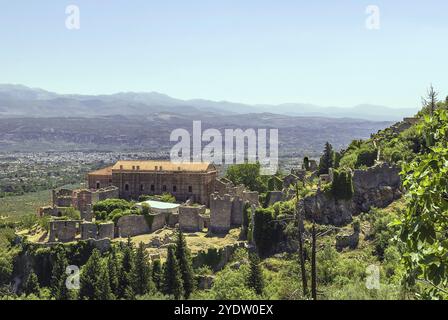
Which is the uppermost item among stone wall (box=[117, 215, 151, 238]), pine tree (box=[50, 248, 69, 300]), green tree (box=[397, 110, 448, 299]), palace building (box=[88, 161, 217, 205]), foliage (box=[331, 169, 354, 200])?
green tree (box=[397, 110, 448, 299])

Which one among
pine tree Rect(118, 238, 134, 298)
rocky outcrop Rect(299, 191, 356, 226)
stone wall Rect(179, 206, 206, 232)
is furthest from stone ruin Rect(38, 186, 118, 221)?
rocky outcrop Rect(299, 191, 356, 226)

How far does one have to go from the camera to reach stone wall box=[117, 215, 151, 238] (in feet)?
152

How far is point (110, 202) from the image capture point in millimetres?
51594

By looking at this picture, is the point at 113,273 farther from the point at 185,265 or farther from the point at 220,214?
the point at 220,214

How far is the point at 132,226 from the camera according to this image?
46750 mm

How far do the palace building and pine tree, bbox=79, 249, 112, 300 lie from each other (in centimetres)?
2043

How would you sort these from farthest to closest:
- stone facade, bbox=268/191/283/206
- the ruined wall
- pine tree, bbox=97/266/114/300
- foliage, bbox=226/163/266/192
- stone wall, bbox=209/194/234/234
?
foliage, bbox=226/163/266/192
the ruined wall
stone wall, bbox=209/194/234/234
stone facade, bbox=268/191/283/206
pine tree, bbox=97/266/114/300

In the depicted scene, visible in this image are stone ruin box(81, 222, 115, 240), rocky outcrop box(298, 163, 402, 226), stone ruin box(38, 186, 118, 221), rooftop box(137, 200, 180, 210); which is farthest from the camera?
stone ruin box(38, 186, 118, 221)

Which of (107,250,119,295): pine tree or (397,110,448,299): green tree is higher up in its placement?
(397,110,448,299): green tree

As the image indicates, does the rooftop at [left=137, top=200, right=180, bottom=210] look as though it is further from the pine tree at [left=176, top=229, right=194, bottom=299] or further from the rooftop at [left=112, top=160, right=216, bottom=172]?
the pine tree at [left=176, top=229, right=194, bottom=299]

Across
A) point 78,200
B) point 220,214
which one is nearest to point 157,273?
point 220,214

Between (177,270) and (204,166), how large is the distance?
25.9 meters
